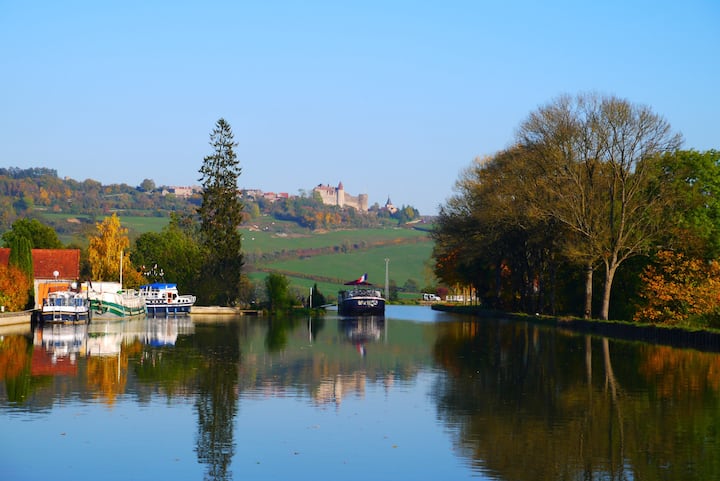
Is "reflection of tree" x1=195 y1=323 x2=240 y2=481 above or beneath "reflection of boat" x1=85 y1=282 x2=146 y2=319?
beneath

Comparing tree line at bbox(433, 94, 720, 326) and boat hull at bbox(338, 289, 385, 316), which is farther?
boat hull at bbox(338, 289, 385, 316)

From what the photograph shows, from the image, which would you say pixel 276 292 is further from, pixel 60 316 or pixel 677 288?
pixel 677 288

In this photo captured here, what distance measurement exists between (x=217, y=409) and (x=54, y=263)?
73.7m

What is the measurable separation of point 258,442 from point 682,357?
1001 inches

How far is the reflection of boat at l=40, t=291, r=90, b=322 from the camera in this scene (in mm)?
69125

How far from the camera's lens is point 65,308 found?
228 feet

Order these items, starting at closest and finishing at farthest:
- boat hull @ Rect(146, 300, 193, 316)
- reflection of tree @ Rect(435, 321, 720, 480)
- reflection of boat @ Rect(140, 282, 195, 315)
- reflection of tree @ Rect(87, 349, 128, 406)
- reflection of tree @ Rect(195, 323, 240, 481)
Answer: reflection of tree @ Rect(435, 321, 720, 480)
reflection of tree @ Rect(195, 323, 240, 481)
reflection of tree @ Rect(87, 349, 128, 406)
boat hull @ Rect(146, 300, 193, 316)
reflection of boat @ Rect(140, 282, 195, 315)

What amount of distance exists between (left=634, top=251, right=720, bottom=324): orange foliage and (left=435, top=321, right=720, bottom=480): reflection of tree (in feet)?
60.3

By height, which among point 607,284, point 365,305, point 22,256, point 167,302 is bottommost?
point 365,305

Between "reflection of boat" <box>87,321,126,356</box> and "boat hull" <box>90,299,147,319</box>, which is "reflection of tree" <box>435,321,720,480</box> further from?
"boat hull" <box>90,299,147,319</box>

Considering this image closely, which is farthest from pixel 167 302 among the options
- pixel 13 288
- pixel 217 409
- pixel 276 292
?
pixel 217 409

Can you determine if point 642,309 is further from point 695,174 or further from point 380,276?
point 380,276

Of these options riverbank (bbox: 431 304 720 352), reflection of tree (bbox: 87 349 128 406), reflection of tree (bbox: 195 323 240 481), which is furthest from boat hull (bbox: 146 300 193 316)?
reflection of tree (bbox: 87 349 128 406)

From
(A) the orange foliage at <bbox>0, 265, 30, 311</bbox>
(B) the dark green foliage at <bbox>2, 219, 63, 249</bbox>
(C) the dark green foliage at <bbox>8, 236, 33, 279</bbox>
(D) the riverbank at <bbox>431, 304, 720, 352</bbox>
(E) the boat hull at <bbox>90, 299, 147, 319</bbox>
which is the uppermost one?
(B) the dark green foliage at <bbox>2, 219, 63, 249</bbox>
